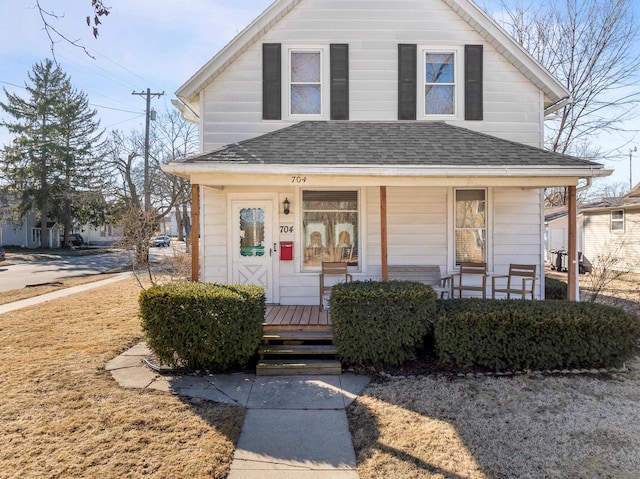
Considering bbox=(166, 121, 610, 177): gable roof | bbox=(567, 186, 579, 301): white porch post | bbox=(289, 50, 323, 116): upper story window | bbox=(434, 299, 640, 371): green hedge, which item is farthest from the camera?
bbox=(289, 50, 323, 116): upper story window

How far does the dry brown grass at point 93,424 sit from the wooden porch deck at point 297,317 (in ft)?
6.74

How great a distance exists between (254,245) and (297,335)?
105 inches

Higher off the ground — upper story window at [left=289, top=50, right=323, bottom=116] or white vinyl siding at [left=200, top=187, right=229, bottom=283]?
upper story window at [left=289, top=50, right=323, bottom=116]

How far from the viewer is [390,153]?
7.25 metres

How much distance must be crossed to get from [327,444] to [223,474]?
1.00 meters

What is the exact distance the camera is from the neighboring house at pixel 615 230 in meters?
17.0

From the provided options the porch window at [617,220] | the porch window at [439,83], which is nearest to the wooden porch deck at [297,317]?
the porch window at [439,83]

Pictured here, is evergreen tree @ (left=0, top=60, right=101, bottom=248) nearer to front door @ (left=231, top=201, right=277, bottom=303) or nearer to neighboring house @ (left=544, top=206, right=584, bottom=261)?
front door @ (left=231, top=201, right=277, bottom=303)

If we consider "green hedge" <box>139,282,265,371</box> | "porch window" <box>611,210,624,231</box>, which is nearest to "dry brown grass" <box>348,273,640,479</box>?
"green hedge" <box>139,282,265,371</box>

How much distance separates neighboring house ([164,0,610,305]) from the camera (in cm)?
814

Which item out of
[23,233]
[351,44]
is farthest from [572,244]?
[23,233]

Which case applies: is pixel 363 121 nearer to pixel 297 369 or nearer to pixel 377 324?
pixel 377 324

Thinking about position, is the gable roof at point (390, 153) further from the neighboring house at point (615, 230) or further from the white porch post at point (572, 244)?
the neighboring house at point (615, 230)

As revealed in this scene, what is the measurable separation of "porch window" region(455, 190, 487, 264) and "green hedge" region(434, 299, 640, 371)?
2.84 meters
